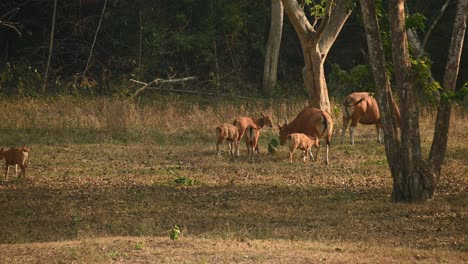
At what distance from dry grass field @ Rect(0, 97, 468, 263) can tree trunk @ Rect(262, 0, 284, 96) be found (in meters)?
8.46

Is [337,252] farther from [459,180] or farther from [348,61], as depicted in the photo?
[348,61]

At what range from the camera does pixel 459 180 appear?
16.3 m

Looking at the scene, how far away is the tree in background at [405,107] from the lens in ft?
44.5

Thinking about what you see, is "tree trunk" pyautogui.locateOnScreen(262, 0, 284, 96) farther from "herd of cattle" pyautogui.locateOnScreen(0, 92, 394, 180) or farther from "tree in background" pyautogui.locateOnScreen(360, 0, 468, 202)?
"tree in background" pyautogui.locateOnScreen(360, 0, 468, 202)

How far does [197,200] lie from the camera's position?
576 inches

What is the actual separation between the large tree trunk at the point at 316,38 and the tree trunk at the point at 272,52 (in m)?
9.19

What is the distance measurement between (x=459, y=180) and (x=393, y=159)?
2.92 m

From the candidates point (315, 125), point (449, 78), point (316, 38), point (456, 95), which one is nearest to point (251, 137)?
point (315, 125)

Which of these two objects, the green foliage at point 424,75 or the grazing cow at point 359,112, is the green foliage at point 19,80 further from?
the green foliage at point 424,75

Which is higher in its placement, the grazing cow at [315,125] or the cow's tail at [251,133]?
the grazing cow at [315,125]

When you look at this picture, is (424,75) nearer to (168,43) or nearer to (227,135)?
(227,135)

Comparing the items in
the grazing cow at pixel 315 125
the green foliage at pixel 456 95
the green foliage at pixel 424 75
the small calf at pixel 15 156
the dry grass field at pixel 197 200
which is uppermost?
the green foliage at pixel 424 75

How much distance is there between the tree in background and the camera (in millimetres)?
13555

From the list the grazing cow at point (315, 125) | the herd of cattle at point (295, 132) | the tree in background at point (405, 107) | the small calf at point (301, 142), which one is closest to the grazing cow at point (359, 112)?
the herd of cattle at point (295, 132)
